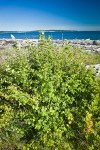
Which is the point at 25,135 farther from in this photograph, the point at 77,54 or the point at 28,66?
the point at 77,54

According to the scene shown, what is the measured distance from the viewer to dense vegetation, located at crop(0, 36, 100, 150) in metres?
7.63

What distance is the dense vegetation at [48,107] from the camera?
7.63 m

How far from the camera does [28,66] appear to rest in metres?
8.38

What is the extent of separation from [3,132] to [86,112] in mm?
2258

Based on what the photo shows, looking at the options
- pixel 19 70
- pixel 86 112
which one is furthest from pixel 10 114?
pixel 86 112

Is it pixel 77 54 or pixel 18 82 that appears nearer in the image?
pixel 18 82

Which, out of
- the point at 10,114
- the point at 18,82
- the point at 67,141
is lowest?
the point at 67,141

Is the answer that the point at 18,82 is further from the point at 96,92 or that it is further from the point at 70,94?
the point at 96,92

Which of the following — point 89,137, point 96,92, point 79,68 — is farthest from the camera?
point 79,68

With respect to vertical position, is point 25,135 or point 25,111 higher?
point 25,111

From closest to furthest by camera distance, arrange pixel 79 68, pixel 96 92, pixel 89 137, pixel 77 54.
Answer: pixel 89 137 → pixel 96 92 → pixel 79 68 → pixel 77 54

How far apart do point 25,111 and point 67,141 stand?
52.7 inches

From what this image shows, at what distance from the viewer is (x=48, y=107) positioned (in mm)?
7805

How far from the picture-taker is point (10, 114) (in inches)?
316
